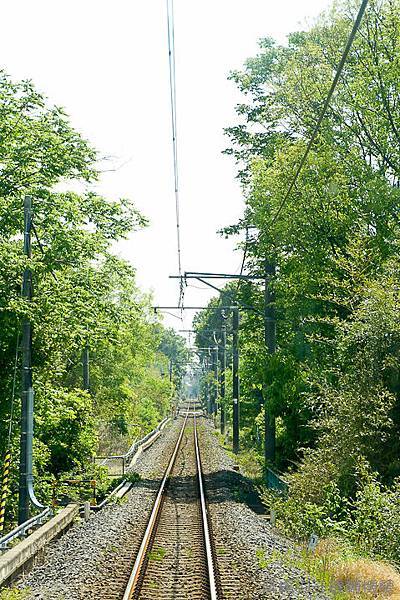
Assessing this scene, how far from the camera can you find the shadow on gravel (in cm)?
2425

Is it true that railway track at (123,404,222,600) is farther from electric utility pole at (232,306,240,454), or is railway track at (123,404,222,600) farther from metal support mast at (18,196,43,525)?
electric utility pole at (232,306,240,454)

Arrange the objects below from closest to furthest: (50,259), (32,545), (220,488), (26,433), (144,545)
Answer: (32,545), (144,545), (26,433), (50,259), (220,488)

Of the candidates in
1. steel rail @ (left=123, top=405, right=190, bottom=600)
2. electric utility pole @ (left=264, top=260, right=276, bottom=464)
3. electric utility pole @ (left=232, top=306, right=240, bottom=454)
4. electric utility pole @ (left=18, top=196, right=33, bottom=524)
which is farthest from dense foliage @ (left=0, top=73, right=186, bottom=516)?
electric utility pole @ (left=232, top=306, right=240, bottom=454)

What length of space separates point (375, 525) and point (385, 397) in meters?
3.38

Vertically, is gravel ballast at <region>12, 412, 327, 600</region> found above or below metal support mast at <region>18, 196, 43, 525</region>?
below

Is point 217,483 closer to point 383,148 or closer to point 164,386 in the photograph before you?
point 383,148

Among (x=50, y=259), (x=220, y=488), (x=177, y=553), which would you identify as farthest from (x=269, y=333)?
(x=177, y=553)

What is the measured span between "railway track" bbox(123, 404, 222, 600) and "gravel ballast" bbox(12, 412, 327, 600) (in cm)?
26

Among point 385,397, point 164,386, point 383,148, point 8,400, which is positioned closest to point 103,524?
point 8,400

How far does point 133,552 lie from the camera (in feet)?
51.6

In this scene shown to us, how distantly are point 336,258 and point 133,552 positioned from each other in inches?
442

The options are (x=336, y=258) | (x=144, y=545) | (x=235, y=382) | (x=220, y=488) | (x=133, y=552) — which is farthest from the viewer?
(x=235, y=382)

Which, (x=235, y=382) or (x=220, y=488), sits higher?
(x=235, y=382)

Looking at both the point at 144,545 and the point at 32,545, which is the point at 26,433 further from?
the point at 32,545
